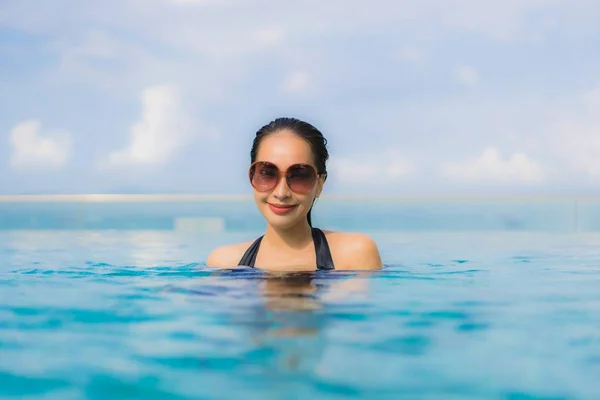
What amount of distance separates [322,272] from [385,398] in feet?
6.40

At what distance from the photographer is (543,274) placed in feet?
15.5

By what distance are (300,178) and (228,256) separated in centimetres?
81

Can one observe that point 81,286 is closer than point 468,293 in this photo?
No

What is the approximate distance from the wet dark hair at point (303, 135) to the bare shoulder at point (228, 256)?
57 centimetres


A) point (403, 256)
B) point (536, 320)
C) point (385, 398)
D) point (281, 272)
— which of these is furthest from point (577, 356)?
point (403, 256)

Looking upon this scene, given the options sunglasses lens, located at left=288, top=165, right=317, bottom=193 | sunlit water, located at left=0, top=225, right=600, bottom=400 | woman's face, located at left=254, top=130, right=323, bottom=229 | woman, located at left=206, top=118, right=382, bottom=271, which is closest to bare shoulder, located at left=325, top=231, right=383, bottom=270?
woman, located at left=206, top=118, right=382, bottom=271

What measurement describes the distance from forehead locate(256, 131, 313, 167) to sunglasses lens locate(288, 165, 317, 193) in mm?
48

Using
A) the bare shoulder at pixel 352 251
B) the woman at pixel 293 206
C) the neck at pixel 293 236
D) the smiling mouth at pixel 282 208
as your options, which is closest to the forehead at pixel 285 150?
the woman at pixel 293 206

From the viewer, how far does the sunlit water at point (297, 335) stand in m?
1.94

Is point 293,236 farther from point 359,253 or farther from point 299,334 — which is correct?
point 299,334

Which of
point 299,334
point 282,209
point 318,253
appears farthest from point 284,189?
point 299,334

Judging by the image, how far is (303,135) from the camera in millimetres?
3729

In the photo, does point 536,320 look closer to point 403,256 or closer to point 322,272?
point 322,272

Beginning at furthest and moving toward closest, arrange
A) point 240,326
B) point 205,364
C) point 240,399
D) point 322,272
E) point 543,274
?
point 543,274 → point 322,272 → point 240,326 → point 205,364 → point 240,399
